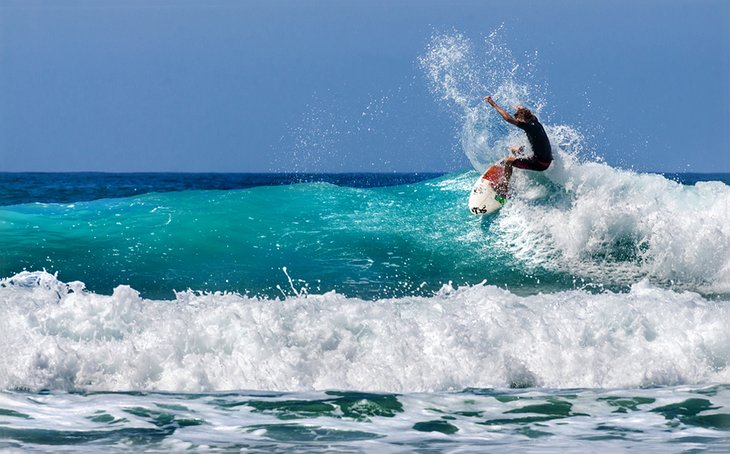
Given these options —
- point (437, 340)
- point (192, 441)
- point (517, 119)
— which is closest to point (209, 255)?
point (517, 119)

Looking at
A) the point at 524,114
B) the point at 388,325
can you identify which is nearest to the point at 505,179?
the point at 524,114

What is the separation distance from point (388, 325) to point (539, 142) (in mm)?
6284

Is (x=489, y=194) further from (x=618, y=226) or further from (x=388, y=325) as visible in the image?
(x=388, y=325)

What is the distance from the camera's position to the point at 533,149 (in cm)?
1370

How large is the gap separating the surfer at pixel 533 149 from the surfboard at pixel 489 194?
0.13 metres

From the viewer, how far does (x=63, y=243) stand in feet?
45.5

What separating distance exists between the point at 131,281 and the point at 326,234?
329cm

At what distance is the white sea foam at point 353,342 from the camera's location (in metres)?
7.44

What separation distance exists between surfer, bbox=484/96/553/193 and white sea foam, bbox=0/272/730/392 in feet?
15.8

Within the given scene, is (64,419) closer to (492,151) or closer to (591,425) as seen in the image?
(591,425)

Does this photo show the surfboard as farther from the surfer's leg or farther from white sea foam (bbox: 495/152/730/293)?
white sea foam (bbox: 495/152/730/293)

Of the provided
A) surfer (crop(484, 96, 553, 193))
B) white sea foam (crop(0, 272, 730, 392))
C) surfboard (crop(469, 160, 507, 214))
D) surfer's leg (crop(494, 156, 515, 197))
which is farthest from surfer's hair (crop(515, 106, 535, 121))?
white sea foam (crop(0, 272, 730, 392))

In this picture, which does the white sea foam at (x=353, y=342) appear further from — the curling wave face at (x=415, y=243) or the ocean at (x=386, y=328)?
the curling wave face at (x=415, y=243)

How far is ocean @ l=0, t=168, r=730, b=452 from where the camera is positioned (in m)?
5.95
